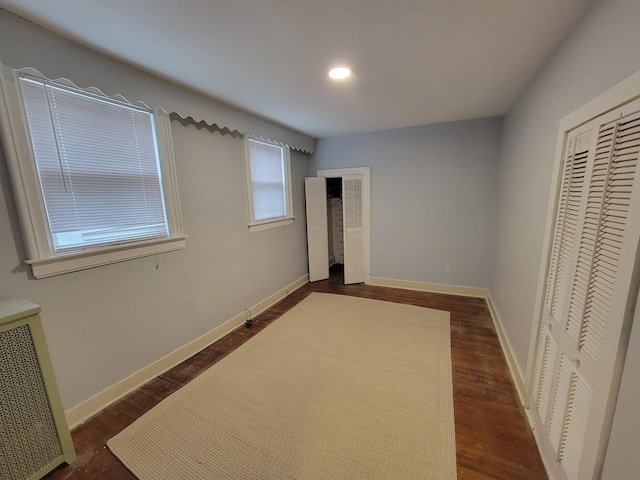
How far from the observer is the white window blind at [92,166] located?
1.46 meters

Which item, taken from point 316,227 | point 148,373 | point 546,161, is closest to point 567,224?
point 546,161

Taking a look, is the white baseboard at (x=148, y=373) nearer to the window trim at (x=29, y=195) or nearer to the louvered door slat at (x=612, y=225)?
the window trim at (x=29, y=195)

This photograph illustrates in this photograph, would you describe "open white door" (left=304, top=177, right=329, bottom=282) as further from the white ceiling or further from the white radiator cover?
the white radiator cover

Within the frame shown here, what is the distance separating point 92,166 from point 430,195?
366 centimetres

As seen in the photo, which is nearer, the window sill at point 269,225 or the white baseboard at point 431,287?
the window sill at point 269,225

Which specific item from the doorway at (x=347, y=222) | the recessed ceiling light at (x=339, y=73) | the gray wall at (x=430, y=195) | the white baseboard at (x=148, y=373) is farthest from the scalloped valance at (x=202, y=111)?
the white baseboard at (x=148, y=373)

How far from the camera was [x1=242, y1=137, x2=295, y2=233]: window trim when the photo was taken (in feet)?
9.64

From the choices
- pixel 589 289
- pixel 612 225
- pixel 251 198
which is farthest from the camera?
pixel 251 198

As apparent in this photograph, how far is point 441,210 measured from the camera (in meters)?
3.56

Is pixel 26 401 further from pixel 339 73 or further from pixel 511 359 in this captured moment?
pixel 511 359

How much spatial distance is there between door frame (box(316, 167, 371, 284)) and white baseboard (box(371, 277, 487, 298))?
0.81 feet

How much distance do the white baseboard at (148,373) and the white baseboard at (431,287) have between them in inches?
79.5

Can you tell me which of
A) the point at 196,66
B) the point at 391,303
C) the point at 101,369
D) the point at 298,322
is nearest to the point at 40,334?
the point at 101,369

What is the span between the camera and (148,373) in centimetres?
205
